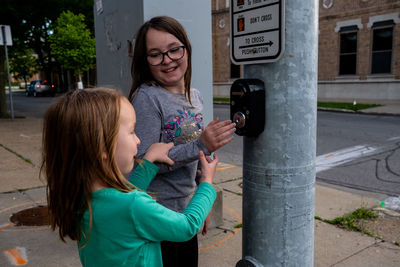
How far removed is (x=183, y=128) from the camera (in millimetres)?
1835

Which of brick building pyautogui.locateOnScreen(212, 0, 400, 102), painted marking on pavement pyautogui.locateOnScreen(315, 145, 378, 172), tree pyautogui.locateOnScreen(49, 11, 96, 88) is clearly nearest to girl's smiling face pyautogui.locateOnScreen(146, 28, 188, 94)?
painted marking on pavement pyautogui.locateOnScreen(315, 145, 378, 172)

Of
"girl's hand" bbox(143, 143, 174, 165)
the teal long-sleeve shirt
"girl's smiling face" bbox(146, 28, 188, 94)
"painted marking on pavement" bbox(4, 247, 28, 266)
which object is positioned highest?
"girl's smiling face" bbox(146, 28, 188, 94)

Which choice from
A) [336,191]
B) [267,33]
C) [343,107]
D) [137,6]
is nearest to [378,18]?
[343,107]

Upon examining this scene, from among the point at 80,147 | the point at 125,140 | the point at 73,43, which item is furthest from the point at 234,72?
the point at 80,147

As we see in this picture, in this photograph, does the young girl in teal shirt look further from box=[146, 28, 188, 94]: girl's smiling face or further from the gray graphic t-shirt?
box=[146, 28, 188, 94]: girl's smiling face

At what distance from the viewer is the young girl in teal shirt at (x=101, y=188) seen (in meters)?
1.29

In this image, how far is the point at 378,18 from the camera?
17328mm

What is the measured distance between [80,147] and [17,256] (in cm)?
251

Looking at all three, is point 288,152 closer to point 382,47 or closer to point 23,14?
point 23,14

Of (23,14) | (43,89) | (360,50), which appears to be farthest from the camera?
(43,89)

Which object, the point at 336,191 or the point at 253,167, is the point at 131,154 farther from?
the point at 336,191

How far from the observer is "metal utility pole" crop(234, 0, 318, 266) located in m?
1.56

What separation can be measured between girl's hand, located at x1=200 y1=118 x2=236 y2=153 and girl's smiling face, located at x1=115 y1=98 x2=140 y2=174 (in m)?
0.34

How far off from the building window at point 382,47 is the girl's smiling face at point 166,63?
1801 cm
